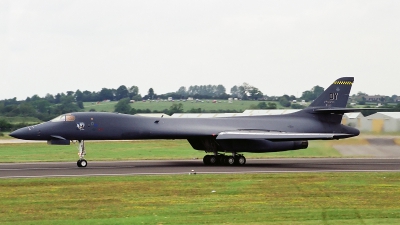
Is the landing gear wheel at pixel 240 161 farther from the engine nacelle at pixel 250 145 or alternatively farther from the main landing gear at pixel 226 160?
the engine nacelle at pixel 250 145

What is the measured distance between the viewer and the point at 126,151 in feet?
132

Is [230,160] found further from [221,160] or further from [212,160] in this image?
[212,160]

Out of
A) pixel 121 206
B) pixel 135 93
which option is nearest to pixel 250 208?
pixel 121 206

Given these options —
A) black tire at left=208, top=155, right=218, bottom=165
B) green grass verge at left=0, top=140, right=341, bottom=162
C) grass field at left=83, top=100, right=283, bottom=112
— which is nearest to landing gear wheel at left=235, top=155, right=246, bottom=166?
black tire at left=208, top=155, right=218, bottom=165

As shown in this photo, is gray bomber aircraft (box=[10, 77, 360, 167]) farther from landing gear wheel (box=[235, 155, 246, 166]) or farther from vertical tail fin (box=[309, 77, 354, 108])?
Answer: vertical tail fin (box=[309, 77, 354, 108])

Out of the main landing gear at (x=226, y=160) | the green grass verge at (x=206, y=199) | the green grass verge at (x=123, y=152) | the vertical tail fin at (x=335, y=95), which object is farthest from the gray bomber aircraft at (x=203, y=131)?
the green grass verge at (x=206, y=199)

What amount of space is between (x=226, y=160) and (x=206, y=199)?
12.9 m

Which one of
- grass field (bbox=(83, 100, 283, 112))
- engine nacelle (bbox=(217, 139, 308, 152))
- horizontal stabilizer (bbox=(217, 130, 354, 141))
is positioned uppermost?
grass field (bbox=(83, 100, 283, 112))

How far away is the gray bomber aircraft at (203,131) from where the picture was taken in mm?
28875

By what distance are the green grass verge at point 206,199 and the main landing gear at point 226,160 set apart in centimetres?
638

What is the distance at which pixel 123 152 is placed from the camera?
3941 cm

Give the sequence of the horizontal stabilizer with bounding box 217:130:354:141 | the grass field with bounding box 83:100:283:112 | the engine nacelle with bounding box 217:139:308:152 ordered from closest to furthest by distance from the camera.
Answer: the horizontal stabilizer with bounding box 217:130:354:141
the engine nacelle with bounding box 217:139:308:152
the grass field with bounding box 83:100:283:112

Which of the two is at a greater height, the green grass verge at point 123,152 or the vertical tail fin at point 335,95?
the vertical tail fin at point 335,95

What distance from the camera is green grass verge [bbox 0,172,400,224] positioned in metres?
14.7
